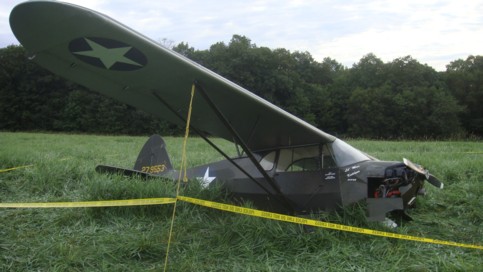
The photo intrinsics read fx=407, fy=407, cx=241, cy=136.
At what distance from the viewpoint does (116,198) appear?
5746mm

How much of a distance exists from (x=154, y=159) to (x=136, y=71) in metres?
3.74

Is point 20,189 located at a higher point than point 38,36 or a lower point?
lower

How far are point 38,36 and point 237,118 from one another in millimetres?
2351

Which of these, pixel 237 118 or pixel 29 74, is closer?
pixel 237 118

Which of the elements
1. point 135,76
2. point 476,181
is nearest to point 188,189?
point 135,76

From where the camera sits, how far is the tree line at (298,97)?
4784 centimetres

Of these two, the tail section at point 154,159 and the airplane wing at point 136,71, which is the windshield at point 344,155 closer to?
the airplane wing at point 136,71

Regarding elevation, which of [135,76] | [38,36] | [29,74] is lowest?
[135,76]

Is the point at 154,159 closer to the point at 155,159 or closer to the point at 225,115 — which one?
the point at 155,159

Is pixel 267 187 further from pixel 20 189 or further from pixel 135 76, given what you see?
pixel 20 189

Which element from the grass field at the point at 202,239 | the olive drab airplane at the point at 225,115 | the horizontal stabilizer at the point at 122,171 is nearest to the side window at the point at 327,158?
the olive drab airplane at the point at 225,115

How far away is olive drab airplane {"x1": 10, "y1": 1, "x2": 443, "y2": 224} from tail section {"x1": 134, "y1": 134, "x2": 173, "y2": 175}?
1174mm

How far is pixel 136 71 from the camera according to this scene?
4273 mm

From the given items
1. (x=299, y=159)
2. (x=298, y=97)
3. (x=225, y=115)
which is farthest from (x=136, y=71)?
(x=298, y=97)
